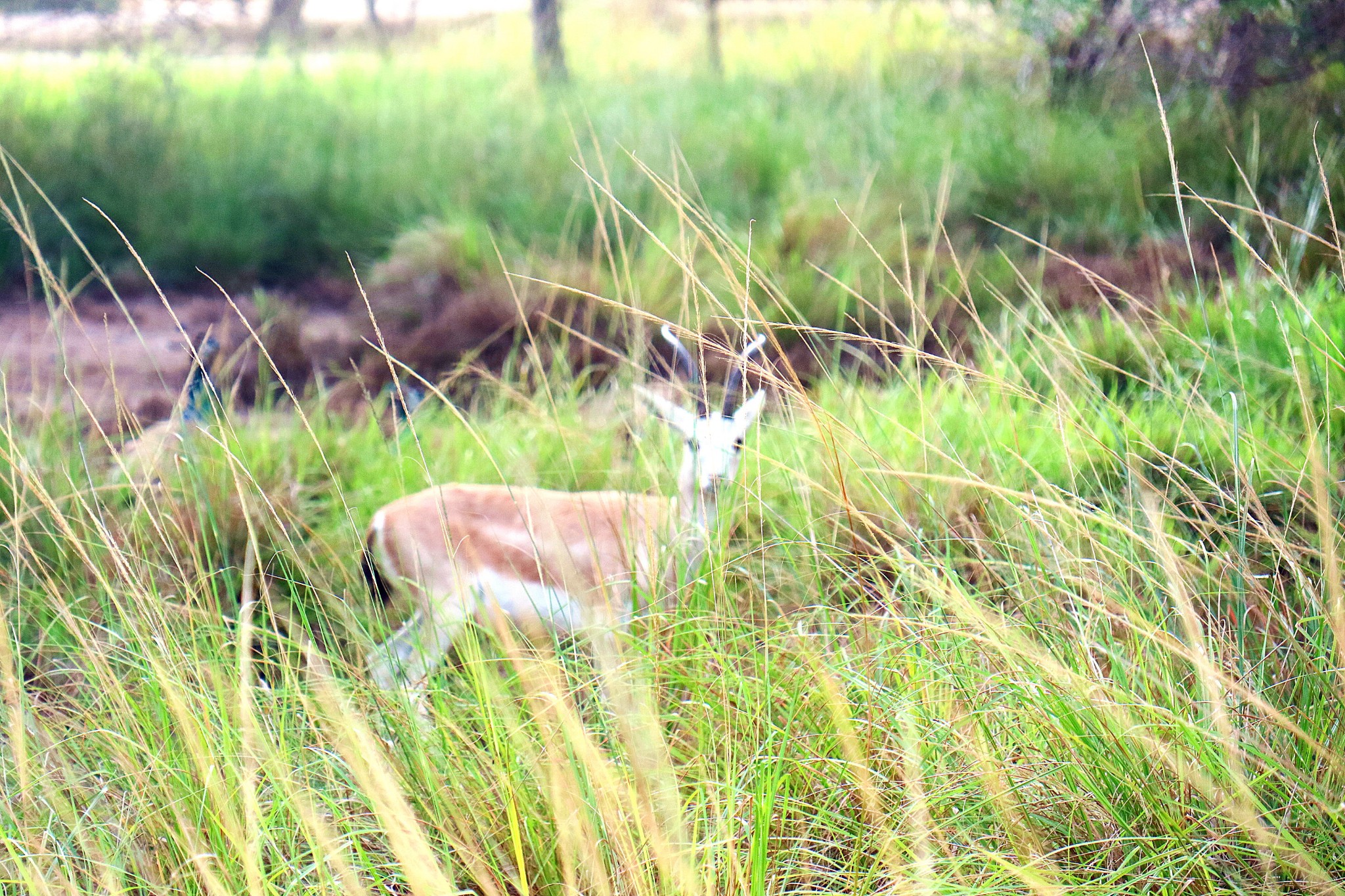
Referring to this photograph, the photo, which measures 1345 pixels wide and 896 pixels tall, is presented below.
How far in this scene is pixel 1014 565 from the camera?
1.56 m

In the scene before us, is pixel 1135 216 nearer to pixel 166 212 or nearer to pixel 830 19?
pixel 166 212

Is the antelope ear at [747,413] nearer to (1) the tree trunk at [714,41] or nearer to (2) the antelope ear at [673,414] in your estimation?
(2) the antelope ear at [673,414]

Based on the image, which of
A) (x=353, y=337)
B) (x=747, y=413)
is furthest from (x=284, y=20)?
(x=747, y=413)

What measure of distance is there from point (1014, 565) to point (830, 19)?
10.7 metres

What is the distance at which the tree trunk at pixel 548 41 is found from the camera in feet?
28.9

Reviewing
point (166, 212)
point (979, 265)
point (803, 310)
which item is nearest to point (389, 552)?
point (803, 310)

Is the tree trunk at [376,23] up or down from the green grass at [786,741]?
up

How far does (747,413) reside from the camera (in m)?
2.72

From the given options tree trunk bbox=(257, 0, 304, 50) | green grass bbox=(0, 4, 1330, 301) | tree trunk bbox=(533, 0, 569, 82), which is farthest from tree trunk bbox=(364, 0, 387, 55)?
green grass bbox=(0, 4, 1330, 301)

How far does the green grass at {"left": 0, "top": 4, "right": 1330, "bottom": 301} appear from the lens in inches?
198

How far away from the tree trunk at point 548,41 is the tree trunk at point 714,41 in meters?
1.36

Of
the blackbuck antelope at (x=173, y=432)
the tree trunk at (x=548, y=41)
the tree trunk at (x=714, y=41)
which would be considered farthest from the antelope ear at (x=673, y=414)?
the tree trunk at (x=714, y=41)

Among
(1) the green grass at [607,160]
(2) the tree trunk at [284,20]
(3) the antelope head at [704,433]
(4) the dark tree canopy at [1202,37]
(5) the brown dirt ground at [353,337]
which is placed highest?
(2) the tree trunk at [284,20]

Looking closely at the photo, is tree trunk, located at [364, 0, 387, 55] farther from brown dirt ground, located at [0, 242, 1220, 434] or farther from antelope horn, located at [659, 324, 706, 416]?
antelope horn, located at [659, 324, 706, 416]
